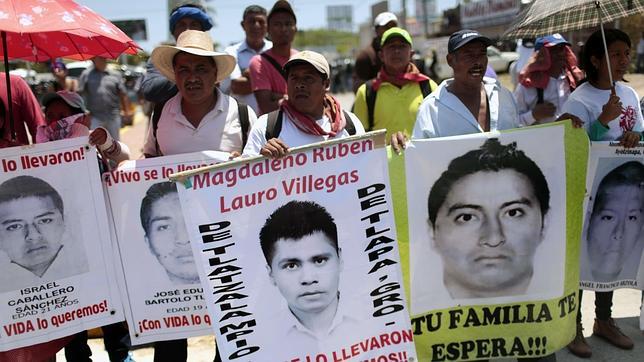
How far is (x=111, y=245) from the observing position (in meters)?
3.37

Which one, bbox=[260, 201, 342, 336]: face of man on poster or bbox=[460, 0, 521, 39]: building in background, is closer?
bbox=[260, 201, 342, 336]: face of man on poster

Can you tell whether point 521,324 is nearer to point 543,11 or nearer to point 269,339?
point 269,339

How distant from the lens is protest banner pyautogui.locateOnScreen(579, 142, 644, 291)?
3.68m

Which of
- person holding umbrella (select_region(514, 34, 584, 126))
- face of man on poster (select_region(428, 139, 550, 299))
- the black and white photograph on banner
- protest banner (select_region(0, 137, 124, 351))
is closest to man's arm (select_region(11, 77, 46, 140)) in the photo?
protest banner (select_region(0, 137, 124, 351))

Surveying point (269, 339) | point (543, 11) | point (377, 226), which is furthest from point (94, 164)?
point (543, 11)

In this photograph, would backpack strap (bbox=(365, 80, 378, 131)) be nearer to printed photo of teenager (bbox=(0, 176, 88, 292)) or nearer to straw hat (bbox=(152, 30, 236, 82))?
straw hat (bbox=(152, 30, 236, 82))

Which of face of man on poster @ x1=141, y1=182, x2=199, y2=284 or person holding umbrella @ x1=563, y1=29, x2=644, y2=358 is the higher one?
person holding umbrella @ x1=563, y1=29, x2=644, y2=358

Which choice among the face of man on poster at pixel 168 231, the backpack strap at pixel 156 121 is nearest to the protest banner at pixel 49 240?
the face of man on poster at pixel 168 231

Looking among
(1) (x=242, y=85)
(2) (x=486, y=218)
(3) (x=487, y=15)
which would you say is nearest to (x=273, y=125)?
(2) (x=486, y=218)

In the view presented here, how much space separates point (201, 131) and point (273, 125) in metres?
0.40

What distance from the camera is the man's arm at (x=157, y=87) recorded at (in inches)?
159

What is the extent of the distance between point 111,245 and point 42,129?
0.69 m

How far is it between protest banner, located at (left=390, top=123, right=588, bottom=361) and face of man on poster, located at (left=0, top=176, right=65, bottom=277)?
1.67m

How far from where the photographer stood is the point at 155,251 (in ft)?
11.2
